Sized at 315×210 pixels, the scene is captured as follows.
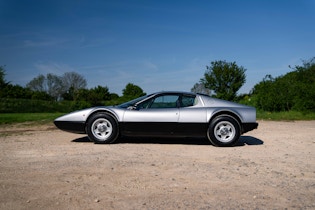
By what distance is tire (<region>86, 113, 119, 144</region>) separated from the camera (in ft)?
20.2

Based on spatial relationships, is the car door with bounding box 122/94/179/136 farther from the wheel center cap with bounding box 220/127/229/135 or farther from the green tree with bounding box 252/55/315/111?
the green tree with bounding box 252/55/315/111

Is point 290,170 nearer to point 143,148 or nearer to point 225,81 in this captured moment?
point 143,148

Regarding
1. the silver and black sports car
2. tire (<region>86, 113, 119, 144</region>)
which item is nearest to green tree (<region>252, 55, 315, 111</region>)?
the silver and black sports car

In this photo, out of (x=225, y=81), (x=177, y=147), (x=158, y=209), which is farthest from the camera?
(x=225, y=81)

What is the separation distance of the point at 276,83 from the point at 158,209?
58.6ft

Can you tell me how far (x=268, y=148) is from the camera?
5789mm

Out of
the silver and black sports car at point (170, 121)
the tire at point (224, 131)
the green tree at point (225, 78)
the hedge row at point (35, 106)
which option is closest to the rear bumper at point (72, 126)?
the silver and black sports car at point (170, 121)

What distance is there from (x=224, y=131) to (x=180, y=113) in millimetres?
1077

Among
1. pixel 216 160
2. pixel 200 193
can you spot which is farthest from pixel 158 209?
pixel 216 160

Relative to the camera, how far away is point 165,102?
6402 mm

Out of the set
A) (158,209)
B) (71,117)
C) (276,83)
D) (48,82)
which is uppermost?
(48,82)

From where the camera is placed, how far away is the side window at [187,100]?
6.30 metres

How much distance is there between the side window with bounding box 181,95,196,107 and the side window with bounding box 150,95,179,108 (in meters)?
0.17

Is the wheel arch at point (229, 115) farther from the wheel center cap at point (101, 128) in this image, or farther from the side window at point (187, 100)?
the wheel center cap at point (101, 128)
